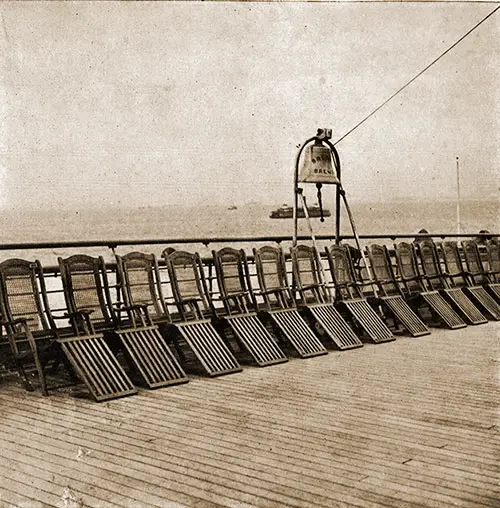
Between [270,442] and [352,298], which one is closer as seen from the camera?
[270,442]

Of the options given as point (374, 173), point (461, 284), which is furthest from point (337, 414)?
point (374, 173)

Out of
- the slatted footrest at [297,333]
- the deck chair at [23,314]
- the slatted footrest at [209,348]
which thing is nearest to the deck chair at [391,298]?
the slatted footrest at [297,333]

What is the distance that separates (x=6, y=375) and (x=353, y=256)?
5039 mm

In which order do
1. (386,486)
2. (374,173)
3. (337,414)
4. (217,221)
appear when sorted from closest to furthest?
(386,486), (337,414), (374,173), (217,221)

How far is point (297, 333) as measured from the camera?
295 inches

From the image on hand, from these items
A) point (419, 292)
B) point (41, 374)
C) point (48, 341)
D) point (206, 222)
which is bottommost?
→ point (41, 374)

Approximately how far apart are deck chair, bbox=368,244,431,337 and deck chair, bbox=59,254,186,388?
332 cm

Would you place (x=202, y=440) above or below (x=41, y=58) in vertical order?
below

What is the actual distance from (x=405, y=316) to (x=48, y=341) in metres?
4.43

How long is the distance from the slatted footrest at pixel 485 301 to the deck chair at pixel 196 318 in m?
4.33

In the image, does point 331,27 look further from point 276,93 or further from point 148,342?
point 148,342

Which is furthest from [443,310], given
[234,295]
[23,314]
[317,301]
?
[23,314]

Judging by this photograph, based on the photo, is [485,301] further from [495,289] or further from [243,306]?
[243,306]

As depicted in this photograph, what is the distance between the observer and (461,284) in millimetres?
11156
